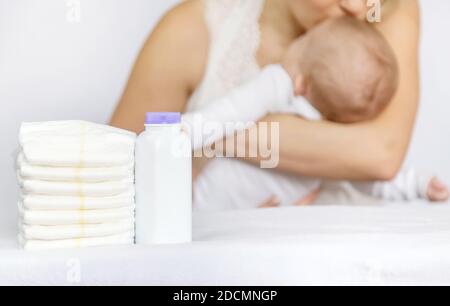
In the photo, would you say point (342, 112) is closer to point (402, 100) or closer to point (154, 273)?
point (402, 100)

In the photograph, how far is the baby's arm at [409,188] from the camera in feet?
5.87

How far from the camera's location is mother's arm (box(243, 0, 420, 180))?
1.74 metres

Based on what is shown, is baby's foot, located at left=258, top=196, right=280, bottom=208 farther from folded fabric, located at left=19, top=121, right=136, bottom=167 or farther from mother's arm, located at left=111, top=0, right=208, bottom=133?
folded fabric, located at left=19, top=121, right=136, bottom=167

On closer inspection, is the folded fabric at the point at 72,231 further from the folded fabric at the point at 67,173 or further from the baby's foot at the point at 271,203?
the baby's foot at the point at 271,203

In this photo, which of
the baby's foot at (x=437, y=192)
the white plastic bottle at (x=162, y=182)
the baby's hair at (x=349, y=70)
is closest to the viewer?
the white plastic bottle at (x=162, y=182)

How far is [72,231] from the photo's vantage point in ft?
3.49

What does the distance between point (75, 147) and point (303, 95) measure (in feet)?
2.57

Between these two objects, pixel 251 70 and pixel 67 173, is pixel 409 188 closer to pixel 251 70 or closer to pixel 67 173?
pixel 251 70

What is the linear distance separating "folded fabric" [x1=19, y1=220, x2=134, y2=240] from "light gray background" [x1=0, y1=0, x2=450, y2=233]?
2.23 feet

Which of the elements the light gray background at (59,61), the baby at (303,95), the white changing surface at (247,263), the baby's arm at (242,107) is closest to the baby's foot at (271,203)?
the baby at (303,95)

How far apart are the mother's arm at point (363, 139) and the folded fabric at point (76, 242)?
0.72 m

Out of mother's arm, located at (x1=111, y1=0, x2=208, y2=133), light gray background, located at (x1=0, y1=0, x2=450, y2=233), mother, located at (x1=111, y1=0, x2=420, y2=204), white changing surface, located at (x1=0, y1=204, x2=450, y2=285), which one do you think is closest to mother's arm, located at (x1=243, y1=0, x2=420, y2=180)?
mother, located at (x1=111, y1=0, x2=420, y2=204)

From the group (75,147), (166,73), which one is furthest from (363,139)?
(75,147)

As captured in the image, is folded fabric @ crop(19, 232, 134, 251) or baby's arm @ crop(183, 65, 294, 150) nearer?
folded fabric @ crop(19, 232, 134, 251)
